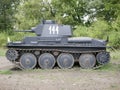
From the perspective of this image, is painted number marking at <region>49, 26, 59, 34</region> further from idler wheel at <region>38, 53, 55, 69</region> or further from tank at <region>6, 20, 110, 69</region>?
idler wheel at <region>38, 53, 55, 69</region>

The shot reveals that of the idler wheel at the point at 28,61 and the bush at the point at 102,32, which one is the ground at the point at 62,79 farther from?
the bush at the point at 102,32

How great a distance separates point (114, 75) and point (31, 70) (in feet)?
11.8

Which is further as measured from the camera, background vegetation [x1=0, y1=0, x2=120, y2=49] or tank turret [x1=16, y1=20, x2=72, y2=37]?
background vegetation [x1=0, y1=0, x2=120, y2=49]

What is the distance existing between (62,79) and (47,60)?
2.84m

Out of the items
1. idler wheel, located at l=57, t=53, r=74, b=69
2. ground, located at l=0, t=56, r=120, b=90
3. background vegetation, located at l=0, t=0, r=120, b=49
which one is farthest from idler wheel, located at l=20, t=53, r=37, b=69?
background vegetation, located at l=0, t=0, r=120, b=49

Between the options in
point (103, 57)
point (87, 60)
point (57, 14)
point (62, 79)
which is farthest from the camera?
point (57, 14)

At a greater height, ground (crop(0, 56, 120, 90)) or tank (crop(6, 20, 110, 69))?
tank (crop(6, 20, 110, 69))

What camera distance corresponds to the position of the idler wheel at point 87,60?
14.1 m

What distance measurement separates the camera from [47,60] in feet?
46.4

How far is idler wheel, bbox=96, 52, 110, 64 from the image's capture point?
14000 millimetres

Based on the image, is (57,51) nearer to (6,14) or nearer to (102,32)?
(102,32)

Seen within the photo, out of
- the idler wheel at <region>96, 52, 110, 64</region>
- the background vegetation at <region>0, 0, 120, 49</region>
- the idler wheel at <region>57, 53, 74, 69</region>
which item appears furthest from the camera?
the background vegetation at <region>0, 0, 120, 49</region>

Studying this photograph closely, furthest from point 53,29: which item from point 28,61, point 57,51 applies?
point 28,61

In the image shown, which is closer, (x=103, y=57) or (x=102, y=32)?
(x=103, y=57)
